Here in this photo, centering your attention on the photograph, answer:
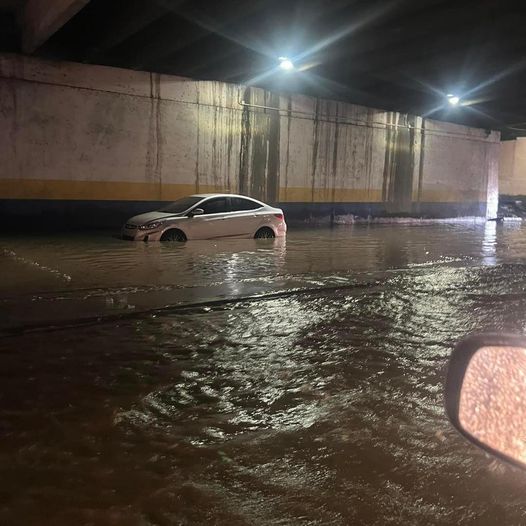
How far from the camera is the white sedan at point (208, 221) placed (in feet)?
47.5

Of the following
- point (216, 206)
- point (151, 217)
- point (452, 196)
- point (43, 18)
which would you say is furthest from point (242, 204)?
point (452, 196)

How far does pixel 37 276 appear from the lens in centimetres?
964

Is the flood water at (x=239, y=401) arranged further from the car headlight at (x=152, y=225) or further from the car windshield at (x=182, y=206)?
the car windshield at (x=182, y=206)

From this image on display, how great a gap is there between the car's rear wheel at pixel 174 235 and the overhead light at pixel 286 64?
6.78 metres

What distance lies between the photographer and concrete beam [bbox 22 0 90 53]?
12.6 metres

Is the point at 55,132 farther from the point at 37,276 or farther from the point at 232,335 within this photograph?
the point at 232,335

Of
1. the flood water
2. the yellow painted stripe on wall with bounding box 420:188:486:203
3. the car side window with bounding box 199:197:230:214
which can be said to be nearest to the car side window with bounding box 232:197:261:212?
the car side window with bounding box 199:197:230:214

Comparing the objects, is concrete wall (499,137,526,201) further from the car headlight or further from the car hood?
the car headlight

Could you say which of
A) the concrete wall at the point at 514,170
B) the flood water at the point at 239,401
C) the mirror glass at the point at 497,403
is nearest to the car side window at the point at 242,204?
the flood water at the point at 239,401

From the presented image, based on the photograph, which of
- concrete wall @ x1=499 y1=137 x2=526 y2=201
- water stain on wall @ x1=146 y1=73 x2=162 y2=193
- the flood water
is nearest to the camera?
the flood water

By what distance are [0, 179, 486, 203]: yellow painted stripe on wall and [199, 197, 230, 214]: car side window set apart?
15.2ft

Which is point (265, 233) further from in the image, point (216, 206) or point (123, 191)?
point (123, 191)

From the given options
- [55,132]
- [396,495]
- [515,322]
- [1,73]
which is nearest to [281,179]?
[55,132]

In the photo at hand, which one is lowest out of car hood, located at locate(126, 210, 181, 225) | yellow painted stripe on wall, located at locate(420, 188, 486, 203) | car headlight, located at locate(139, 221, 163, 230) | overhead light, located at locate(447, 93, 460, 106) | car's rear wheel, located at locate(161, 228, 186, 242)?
car's rear wheel, located at locate(161, 228, 186, 242)
